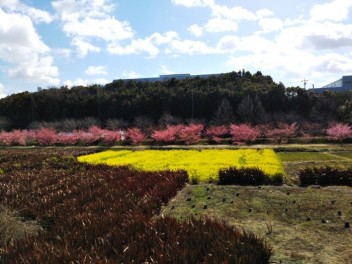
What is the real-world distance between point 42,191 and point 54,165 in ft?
20.5

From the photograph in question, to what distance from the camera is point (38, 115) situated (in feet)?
180

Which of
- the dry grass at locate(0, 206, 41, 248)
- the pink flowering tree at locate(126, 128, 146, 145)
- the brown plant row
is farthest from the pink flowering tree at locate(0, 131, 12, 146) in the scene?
the dry grass at locate(0, 206, 41, 248)

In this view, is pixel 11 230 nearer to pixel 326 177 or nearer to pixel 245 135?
pixel 326 177

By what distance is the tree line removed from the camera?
136 ft

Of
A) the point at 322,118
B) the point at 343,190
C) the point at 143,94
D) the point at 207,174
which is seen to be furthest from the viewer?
the point at 143,94

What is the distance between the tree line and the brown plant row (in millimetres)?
31291

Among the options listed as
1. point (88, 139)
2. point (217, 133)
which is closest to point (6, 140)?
point (88, 139)

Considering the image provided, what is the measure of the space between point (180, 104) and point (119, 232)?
43.4 metres

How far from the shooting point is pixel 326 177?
1063 cm

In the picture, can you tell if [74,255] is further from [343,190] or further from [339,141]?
[339,141]

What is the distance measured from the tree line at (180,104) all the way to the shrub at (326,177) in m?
27.4

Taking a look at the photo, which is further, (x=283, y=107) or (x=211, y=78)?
(x=211, y=78)

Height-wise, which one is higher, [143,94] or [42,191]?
[143,94]

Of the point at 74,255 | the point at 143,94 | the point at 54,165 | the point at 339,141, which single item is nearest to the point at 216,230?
the point at 74,255
